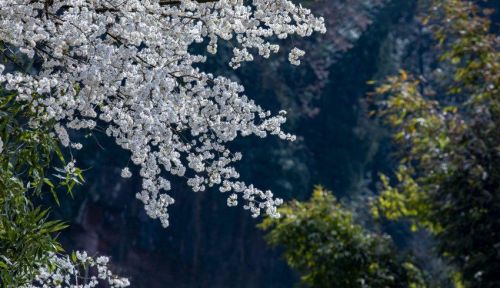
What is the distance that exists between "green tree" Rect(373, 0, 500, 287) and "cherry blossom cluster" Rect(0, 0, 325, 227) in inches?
212

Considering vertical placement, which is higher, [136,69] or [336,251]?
[336,251]

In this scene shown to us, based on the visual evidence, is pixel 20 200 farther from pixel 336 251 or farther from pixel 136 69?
pixel 336 251

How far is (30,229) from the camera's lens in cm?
483

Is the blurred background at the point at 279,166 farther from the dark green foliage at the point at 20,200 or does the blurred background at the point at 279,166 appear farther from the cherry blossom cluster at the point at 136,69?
the cherry blossom cluster at the point at 136,69

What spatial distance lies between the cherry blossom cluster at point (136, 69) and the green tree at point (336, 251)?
6030mm

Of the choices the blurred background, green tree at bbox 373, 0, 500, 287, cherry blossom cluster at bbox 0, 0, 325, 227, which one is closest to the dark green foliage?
cherry blossom cluster at bbox 0, 0, 325, 227

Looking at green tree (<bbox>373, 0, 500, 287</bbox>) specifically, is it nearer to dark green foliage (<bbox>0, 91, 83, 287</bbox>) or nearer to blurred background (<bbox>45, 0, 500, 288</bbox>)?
dark green foliage (<bbox>0, 91, 83, 287</bbox>)

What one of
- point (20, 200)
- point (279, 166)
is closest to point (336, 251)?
point (20, 200)

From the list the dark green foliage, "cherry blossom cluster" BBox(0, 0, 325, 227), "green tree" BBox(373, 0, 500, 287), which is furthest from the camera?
"green tree" BBox(373, 0, 500, 287)

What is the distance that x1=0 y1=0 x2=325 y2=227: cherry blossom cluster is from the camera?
13.2 feet

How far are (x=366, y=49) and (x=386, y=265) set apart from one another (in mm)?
15747

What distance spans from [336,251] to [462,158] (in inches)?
74.7

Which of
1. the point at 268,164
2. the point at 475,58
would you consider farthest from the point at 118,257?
the point at 475,58

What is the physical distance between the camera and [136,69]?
168 inches
